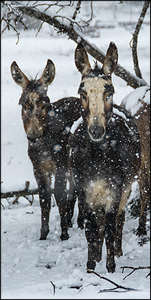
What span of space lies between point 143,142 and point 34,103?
1.87 metres

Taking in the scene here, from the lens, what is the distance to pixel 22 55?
53.7 ft

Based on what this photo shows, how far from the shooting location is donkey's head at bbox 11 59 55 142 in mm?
3811

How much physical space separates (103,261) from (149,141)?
200 centimetres

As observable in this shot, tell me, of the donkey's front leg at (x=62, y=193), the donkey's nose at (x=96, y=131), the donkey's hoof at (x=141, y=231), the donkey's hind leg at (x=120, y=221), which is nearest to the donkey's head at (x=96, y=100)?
the donkey's nose at (x=96, y=131)

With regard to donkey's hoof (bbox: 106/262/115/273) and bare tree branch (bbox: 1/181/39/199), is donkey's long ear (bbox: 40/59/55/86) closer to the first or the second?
bare tree branch (bbox: 1/181/39/199)

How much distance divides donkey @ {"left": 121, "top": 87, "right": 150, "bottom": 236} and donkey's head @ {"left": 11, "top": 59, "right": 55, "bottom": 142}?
154cm

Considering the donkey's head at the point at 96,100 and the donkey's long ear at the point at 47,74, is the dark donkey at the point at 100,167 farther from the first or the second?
the donkey's long ear at the point at 47,74

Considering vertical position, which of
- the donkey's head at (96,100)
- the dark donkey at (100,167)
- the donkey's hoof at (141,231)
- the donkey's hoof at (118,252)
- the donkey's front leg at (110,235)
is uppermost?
the donkey's head at (96,100)

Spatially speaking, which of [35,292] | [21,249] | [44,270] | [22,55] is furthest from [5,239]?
[22,55]

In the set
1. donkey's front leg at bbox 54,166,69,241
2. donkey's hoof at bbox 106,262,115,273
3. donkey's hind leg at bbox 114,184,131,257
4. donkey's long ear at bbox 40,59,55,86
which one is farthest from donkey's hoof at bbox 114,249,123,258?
donkey's long ear at bbox 40,59,55,86

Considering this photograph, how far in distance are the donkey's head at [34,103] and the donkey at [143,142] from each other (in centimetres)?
154

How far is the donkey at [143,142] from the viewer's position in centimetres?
479

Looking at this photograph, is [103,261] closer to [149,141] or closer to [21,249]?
[21,249]

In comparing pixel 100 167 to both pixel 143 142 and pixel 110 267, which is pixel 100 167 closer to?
pixel 110 267
